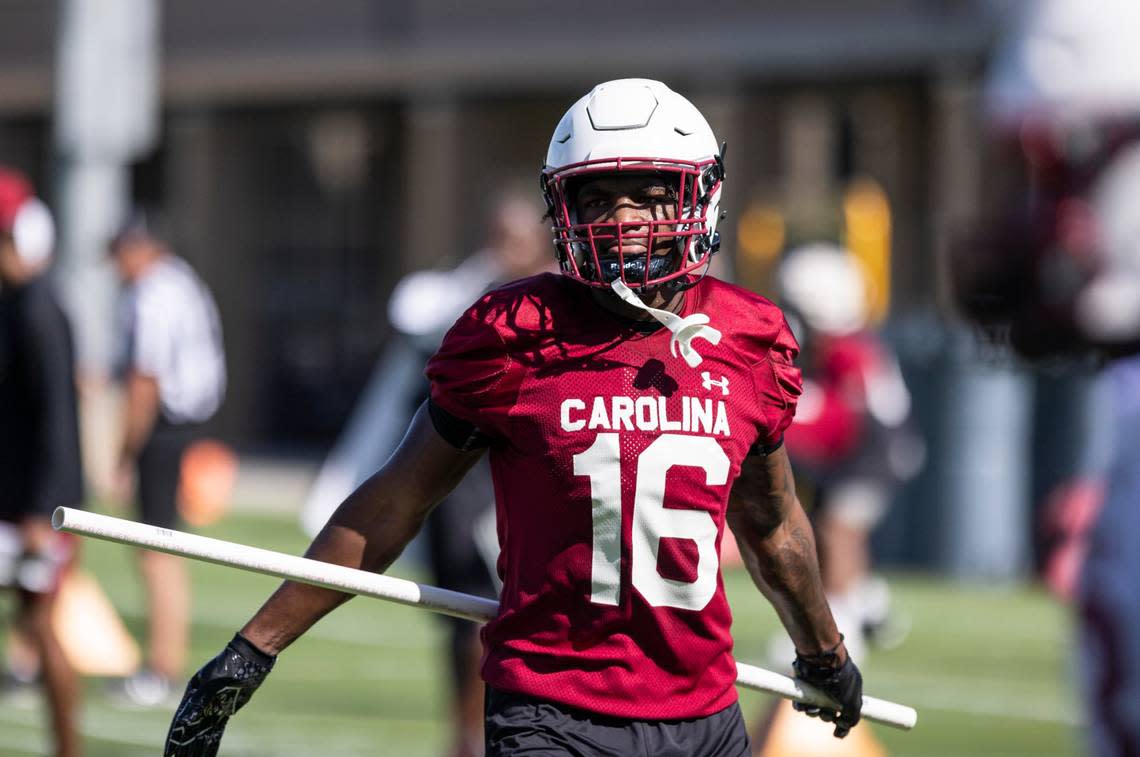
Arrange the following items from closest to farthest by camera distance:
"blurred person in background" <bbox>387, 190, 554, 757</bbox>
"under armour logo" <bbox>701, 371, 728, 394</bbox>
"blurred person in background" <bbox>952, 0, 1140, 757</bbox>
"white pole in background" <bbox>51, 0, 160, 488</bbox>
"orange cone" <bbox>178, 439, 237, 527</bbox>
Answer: "blurred person in background" <bbox>952, 0, 1140, 757</bbox>
"under armour logo" <bbox>701, 371, 728, 394</bbox>
"blurred person in background" <bbox>387, 190, 554, 757</bbox>
"orange cone" <bbox>178, 439, 237, 527</bbox>
"white pole in background" <bbox>51, 0, 160, 488</bbox>

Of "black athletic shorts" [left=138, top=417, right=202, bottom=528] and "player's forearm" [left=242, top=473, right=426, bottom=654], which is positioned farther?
"black athletic shorts" [left=138, top=417, right=202, bottom=528]

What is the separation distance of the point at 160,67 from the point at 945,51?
30.8 feet

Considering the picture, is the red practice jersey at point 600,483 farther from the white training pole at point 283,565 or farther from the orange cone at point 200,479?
the orange cone at point 200,479

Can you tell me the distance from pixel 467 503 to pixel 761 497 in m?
3.14

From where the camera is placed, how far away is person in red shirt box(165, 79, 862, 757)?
11.4ft

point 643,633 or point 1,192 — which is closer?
point 643,633

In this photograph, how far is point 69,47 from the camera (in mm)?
15602

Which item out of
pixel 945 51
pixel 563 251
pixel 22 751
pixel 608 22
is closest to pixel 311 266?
pixel 608 22

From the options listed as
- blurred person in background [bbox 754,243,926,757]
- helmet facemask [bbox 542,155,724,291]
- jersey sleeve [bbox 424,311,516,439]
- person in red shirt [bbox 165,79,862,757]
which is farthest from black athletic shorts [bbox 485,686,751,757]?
blurred person in background [bbox 754,243,926,757]

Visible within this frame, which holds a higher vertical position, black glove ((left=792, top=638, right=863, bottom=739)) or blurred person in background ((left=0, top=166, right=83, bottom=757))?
blurred person in background ((left=0, top=166, right=83, bottom=757))

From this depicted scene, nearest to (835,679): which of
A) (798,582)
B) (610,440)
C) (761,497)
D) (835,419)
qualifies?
(798,582)

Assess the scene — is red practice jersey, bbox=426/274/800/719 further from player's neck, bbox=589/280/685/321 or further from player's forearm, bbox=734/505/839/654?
player's forearm, bbox=734/505/839/654

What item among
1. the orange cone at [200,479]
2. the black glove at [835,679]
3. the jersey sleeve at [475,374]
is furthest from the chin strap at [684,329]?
the orange cone at [200,479]

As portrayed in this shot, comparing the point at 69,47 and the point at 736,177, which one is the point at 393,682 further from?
the point at 736,177
